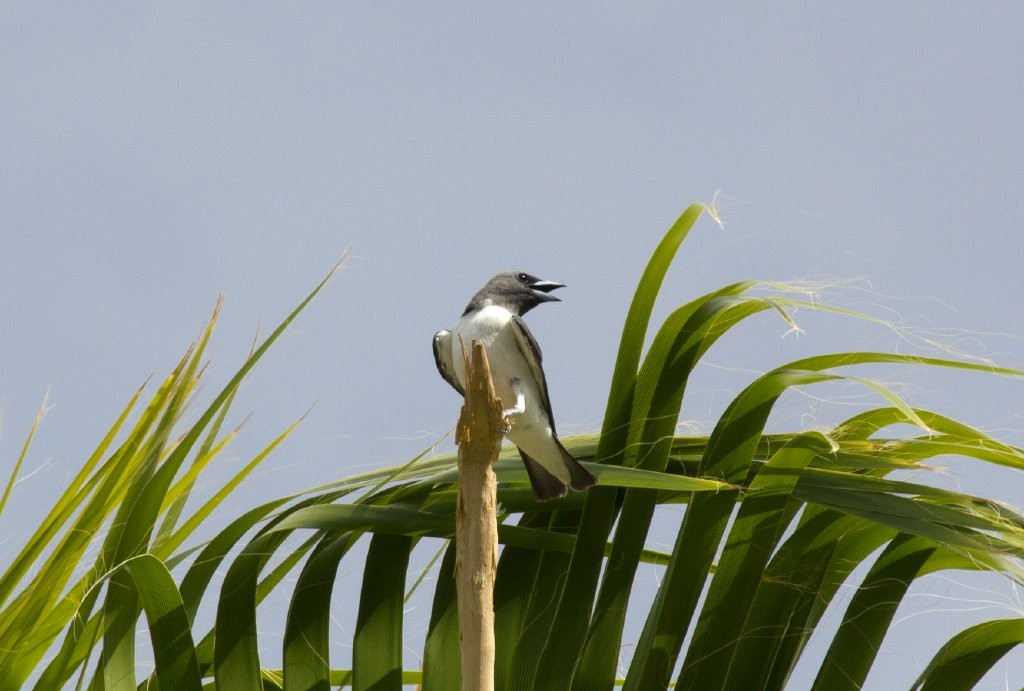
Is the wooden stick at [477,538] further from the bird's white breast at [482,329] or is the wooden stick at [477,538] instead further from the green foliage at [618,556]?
the bird's white breast at [482,329]

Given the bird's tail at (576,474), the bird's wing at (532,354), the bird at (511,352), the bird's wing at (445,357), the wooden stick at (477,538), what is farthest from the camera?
the bird's wing at (445,357)

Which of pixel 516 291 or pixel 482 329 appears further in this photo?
pixel 516 291

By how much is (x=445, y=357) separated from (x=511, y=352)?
39 centimetres

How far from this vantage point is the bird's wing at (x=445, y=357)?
452cm

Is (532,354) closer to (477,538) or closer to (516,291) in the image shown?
(516,291)

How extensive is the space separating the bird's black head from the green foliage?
5.27 feet

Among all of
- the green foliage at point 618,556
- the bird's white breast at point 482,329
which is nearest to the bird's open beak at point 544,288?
the bird's white breast at point 482,329

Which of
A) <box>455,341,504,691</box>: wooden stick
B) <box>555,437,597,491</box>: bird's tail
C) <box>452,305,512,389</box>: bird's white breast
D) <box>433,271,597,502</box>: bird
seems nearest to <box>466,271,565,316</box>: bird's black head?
<box>433,271,597,502</box>: bird

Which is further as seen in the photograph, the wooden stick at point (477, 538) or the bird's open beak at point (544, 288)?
the bird's open beak at point (544, 288)

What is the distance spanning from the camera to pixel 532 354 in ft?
13.9

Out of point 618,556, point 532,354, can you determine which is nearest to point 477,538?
point 618,556

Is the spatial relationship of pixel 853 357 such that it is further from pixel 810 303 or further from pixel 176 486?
pixel 176 486

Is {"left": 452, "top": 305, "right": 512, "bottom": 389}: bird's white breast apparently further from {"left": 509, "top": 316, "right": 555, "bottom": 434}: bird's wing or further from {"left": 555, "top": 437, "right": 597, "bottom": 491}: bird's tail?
{"left": 555, "top": 437, "right": 597, "bottom": 491}: bird's tail

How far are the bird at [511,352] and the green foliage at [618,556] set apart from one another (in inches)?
22.2
